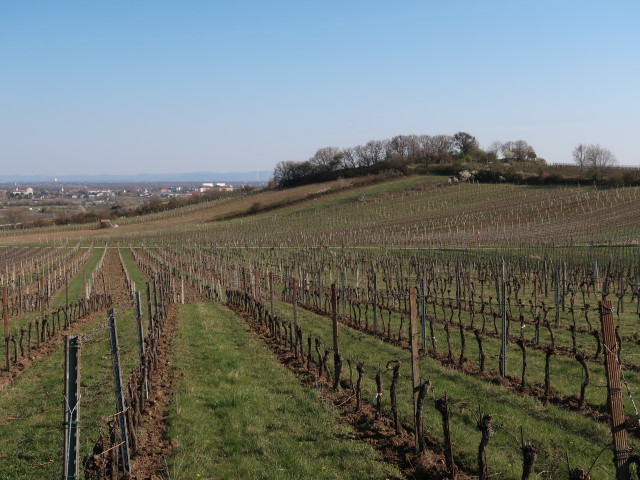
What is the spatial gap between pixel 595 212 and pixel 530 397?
49092 millimetres

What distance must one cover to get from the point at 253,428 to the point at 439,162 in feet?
292

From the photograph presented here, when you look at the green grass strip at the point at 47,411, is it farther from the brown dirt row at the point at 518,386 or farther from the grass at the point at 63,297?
the brown dirt row at the point at 518,386

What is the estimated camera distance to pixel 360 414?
8133 mm

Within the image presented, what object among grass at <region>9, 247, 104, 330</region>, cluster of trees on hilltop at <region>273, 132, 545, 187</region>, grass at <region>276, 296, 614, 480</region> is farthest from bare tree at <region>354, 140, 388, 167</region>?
grass at <region>276, 296, 614, 480</region>

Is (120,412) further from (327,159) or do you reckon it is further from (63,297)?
(327,159)

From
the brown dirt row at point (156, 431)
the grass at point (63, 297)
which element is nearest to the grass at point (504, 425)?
the brown dirt row at point (156, 431)

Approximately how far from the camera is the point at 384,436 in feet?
23.9

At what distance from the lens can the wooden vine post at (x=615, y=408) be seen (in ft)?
14.2

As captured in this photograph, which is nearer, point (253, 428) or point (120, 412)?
point (120, 412)

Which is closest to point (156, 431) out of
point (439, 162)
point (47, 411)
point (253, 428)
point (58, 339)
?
point (253, 428)

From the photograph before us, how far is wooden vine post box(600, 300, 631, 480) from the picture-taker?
14.2 ft

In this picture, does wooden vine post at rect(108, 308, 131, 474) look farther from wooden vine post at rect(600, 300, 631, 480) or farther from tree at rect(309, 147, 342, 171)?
tree at rect(309, 147, 342, 171)

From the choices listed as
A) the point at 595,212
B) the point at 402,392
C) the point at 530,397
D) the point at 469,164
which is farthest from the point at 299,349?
the point at 469,164

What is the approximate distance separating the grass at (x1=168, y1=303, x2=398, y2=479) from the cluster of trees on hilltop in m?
84.1
